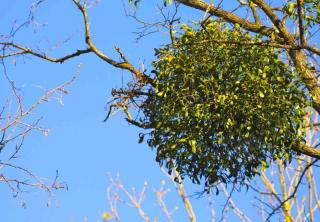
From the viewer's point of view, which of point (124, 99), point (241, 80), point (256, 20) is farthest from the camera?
point (256, 20)

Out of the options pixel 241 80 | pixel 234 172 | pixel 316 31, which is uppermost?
pixel 316 31

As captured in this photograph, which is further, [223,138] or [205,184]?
[205,184]

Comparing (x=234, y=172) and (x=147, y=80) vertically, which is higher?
(x=147, y=80)

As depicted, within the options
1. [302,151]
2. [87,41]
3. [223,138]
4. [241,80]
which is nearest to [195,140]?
[223,138]

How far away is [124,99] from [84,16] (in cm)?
79

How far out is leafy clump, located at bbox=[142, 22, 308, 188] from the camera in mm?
4828

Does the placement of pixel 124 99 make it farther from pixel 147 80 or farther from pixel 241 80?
pixel 241 80

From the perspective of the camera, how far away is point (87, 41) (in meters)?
5.34

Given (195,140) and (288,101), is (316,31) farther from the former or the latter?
(195,140)

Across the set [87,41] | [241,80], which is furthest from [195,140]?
[87,41]

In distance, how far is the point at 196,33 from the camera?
5117mm

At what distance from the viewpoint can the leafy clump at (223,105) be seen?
483 cm

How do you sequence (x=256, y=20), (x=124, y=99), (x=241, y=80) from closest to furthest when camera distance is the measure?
(x=241, y=80), (x=124, y=99), (x=256, y=20)

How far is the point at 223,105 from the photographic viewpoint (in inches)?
189
